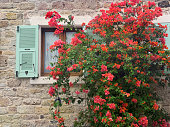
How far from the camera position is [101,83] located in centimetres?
388

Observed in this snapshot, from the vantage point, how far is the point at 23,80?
5.09 metres

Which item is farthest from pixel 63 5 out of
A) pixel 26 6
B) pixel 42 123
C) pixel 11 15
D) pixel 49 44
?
pixel 42 123

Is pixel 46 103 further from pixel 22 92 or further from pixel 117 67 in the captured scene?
pixel 117 67

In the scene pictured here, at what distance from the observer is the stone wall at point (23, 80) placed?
499 cm

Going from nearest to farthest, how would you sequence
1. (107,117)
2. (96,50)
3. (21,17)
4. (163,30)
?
(107,117) → (96,50) → (163,30) → (21,17)

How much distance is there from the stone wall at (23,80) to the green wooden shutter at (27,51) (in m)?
0.16

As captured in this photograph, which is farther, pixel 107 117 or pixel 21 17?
pixel 21 17

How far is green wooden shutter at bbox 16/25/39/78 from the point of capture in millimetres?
5012

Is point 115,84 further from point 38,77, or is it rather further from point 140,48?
point 38,77

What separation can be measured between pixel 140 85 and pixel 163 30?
5.23 ft

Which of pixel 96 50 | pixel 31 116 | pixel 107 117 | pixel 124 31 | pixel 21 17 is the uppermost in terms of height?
pixel 21 17

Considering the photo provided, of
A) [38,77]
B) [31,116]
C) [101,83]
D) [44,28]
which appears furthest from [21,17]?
[101,83]

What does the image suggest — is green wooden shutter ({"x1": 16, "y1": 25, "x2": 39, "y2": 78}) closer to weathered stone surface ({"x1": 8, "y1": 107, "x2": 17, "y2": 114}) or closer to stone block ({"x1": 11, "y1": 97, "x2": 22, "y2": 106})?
stone block ({"x1": 11, "y1": 97, "x2": 22, "y2": 106})

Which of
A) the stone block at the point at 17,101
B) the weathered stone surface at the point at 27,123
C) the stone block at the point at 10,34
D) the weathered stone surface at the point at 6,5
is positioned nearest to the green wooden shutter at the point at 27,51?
the stone block at the point at 10,34
